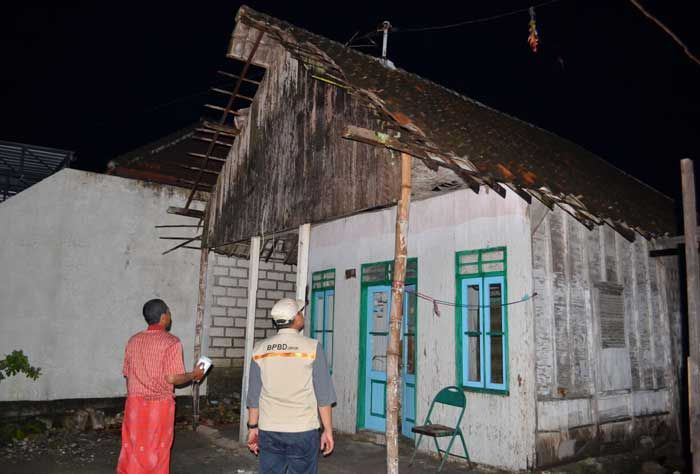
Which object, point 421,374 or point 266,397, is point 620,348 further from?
point 266,397

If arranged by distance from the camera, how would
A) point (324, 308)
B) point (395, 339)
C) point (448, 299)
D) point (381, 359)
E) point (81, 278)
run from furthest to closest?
point (324, 308) < point (81, 278) < point (381, 359) < point (448, 299) < point (395, 339)

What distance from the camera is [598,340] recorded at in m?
7.59

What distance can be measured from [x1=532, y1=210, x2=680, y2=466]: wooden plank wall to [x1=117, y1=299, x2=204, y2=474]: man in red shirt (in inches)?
170

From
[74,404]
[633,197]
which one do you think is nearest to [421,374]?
[633,197]

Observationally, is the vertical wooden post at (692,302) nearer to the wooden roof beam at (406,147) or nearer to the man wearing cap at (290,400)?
the wooden roof beam at (406,147)

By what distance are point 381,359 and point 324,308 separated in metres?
1.76

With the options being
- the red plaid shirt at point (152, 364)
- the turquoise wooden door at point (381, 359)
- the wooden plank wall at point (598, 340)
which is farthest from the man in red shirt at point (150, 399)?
the turquoise wooden door at point (381, 359)

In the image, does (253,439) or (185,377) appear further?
(185,377)

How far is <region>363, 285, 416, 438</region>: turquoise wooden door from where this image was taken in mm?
8364

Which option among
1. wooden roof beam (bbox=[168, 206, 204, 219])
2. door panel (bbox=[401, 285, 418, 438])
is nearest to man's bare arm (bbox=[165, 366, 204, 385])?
door panel (bbox=[401, 285, 418, 438])

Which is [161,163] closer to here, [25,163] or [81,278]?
[81,278]

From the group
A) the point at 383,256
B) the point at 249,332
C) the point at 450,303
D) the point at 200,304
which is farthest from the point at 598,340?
the point at 200,304

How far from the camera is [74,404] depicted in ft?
31.9

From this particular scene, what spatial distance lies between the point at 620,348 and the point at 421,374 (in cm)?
293
